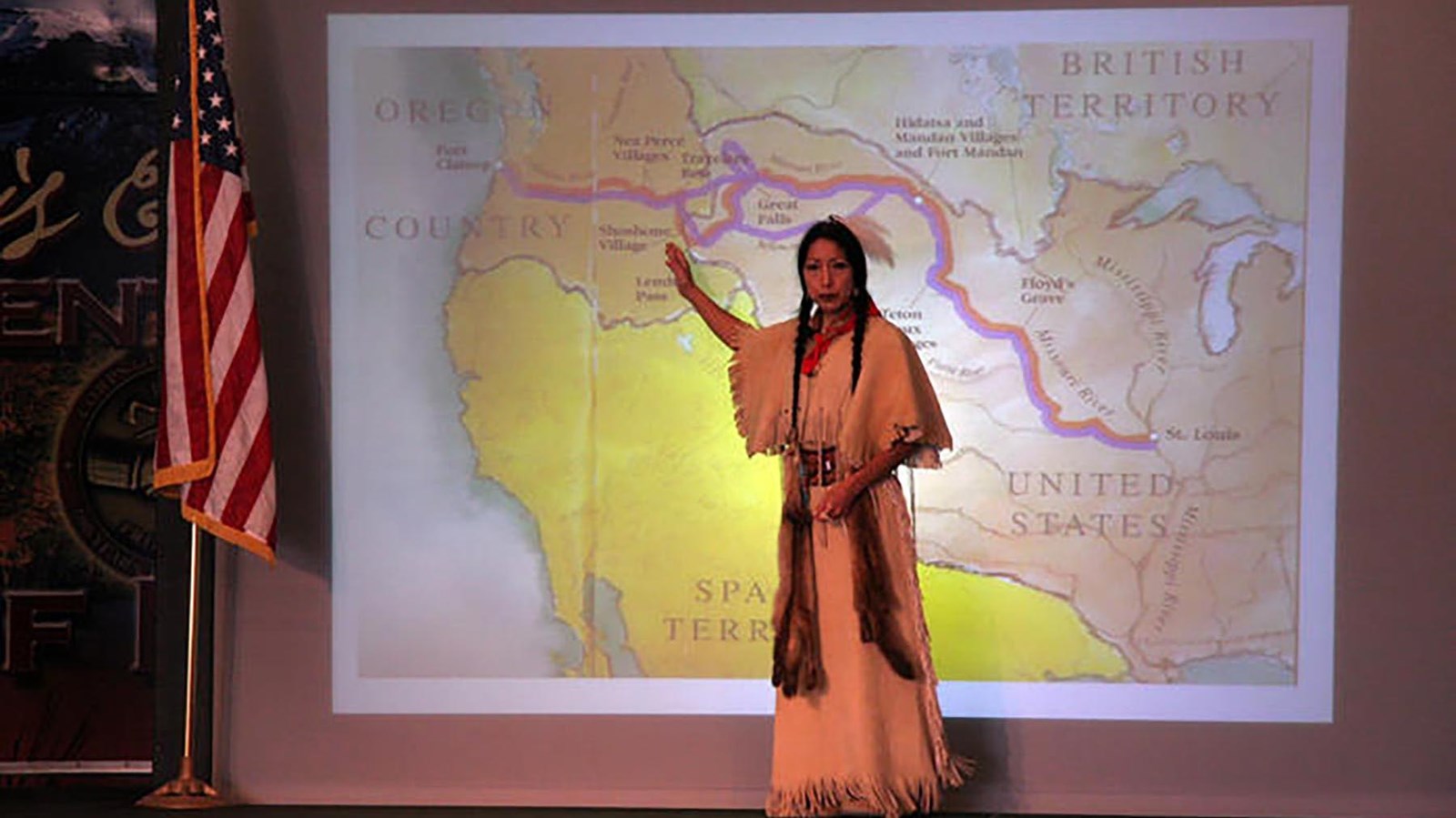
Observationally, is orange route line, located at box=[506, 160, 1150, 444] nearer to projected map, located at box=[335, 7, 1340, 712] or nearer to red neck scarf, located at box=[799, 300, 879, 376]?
projected map, located at box=[335, 7, 1340, 712]

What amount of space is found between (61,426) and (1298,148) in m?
3.91

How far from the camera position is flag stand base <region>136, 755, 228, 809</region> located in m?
4.62

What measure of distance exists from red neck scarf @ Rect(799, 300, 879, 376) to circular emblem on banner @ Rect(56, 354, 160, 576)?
2.34m

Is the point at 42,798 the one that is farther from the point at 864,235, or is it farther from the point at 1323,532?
the point at 1323,532

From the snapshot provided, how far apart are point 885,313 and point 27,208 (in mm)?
2786

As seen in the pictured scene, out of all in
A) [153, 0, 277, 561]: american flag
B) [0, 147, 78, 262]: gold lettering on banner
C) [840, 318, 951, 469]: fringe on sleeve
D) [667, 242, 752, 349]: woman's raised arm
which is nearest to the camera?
[840, 318, 951, 469]: fringe on sleeve

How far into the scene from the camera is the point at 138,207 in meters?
5.30

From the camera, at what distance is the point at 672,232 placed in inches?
185

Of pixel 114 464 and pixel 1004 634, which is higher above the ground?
pixel 114 464

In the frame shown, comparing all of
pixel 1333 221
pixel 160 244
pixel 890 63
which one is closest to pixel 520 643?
pixel 160 244

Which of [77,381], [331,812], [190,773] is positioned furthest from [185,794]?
[77,381]

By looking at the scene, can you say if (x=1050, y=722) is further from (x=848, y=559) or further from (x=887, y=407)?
(x=887, y=407)

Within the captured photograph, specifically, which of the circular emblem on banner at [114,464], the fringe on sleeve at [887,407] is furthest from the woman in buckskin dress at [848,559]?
the circular emblem on banner at [114,464]

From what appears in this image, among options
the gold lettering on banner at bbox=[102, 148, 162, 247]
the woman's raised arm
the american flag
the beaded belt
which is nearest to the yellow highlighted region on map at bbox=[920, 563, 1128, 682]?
the beaded belt
